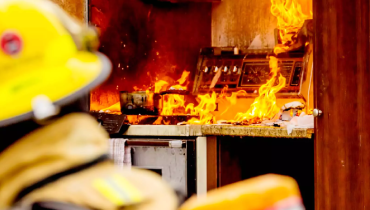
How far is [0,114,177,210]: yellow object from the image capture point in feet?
1.99

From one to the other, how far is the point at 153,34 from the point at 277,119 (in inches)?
87.5

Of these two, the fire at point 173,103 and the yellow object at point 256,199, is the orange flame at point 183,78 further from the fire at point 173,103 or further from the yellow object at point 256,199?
the yellow object at point 256,199

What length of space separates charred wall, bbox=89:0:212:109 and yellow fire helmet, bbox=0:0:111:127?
2933mm

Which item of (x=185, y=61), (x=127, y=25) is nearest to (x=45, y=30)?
(x=127, y=25)

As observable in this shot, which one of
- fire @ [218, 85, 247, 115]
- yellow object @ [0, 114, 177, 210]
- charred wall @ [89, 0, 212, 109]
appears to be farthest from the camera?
fire @ [218, 85, 247, 115]

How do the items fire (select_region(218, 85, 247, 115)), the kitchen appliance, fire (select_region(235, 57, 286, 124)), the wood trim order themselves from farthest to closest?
fire (select_region(218, 85, 247, 115))
the kitchen appliance
fire (select_region(235, 57, 286, 124))
the wood trim

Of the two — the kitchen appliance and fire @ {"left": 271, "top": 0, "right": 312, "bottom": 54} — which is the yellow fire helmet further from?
fire @ {"left": 271, "top": 0, "right": 312, "bottom": 54}

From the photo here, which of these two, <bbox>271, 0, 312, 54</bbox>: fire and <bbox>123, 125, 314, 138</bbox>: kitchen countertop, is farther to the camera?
<bbox>271, 0, 312, 54</bbox>: fire

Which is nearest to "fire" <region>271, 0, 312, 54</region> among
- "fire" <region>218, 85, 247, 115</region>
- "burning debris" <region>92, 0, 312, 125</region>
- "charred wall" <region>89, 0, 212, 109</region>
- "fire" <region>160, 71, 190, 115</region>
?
"burning debris" <region>92, 0, 312, 125</region>

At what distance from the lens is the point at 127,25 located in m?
4.39

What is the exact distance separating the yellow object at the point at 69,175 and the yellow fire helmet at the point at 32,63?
0.04m

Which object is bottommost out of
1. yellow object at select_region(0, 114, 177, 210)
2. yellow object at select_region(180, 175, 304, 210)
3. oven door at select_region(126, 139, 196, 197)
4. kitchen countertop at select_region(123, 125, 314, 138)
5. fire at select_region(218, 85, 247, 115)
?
oven door at select_region(126, 139, 196, 197)

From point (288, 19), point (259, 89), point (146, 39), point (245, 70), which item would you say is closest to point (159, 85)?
point (146, 39)

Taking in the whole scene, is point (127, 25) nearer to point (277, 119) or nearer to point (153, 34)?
point (153, 34)
